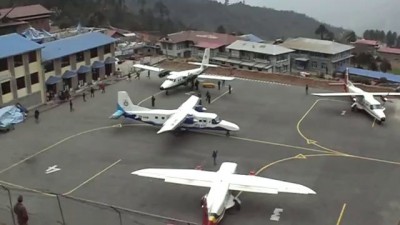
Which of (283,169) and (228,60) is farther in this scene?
(228,60)

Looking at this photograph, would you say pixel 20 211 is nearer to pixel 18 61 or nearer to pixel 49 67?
pixel 18 61

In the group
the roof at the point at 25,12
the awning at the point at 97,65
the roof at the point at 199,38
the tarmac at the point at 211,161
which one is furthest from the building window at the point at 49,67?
the roof at the point at 199,38

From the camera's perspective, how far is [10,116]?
49531 mm

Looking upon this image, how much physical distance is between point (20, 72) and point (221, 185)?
104 ft

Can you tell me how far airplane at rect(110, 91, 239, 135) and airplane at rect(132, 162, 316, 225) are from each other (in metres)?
10.4

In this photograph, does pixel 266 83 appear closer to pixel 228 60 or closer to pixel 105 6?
pixel 228 60

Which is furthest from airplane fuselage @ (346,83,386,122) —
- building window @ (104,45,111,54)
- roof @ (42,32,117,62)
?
roof @ (42,32,117,62)

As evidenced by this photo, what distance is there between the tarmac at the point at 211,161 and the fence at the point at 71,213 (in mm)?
79

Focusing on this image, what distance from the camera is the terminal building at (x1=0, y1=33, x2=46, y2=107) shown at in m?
52.3

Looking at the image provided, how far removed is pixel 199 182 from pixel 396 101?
1263 inches

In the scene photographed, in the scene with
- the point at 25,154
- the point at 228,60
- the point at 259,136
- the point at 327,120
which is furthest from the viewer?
the point at 228,60

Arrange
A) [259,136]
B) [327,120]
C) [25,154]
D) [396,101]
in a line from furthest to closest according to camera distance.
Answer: [396,101]
[327,120]
[259,136]
[25,154]

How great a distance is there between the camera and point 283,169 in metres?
39.4

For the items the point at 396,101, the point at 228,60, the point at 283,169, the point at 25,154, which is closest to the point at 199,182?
the point at 283,169
